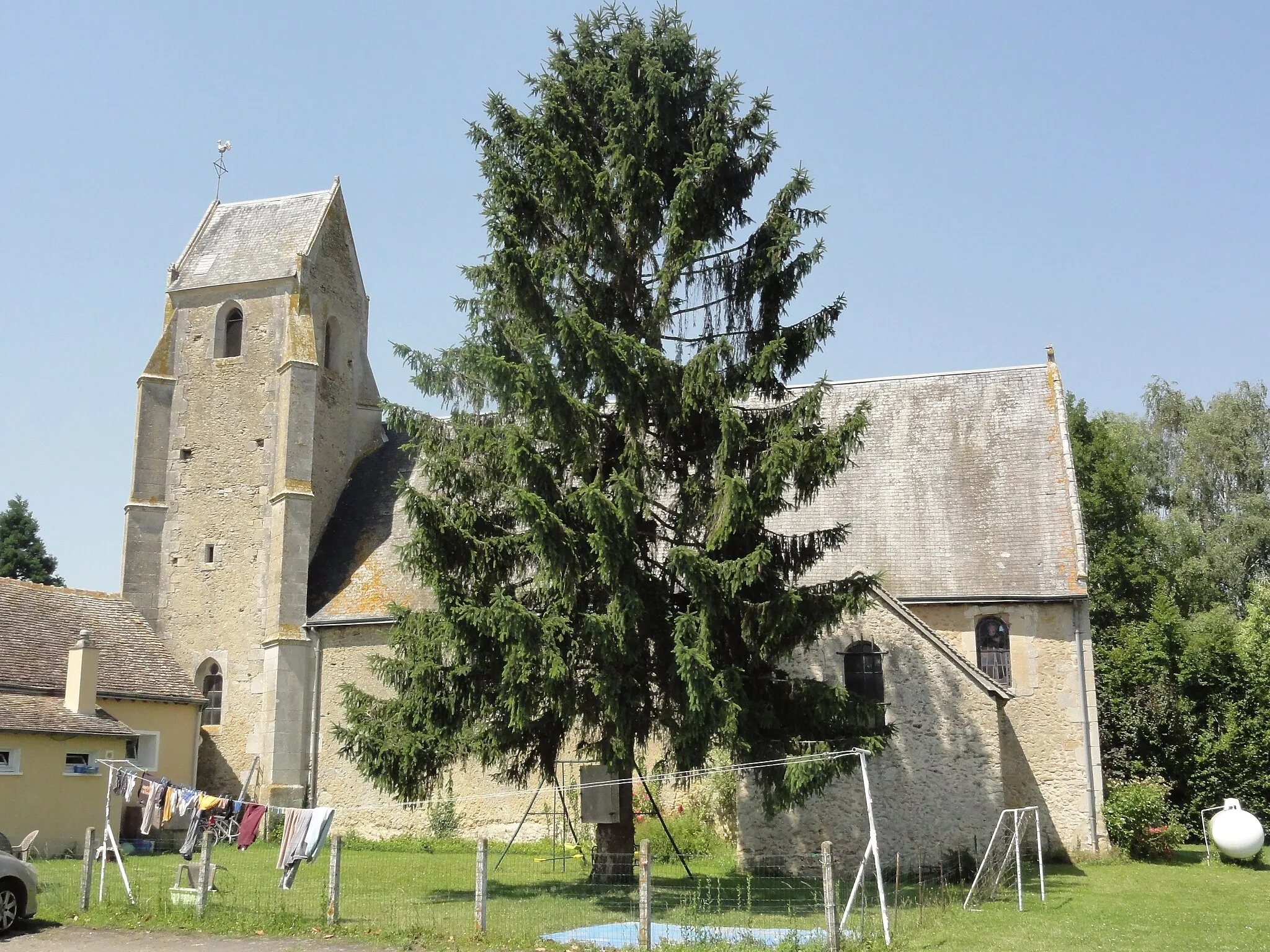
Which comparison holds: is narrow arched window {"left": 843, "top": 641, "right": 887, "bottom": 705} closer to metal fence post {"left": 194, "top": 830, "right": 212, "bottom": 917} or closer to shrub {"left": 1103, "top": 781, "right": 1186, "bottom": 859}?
shrub {"left": 1103, "top": 781, "right": 1186, "bottom": 859}

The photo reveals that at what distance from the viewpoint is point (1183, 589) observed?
34750mm

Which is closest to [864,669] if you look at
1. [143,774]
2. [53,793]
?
[143,774]

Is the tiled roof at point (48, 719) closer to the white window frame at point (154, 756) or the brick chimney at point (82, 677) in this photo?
the brick chimney at point (82, 677)

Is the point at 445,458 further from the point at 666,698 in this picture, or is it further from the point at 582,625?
the point at 666,698

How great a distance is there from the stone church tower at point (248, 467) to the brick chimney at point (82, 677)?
3446 mm

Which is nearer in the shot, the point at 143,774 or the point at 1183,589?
the point at 143,774

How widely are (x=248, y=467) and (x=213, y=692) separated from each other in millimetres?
4831

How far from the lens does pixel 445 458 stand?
1539 centimetres

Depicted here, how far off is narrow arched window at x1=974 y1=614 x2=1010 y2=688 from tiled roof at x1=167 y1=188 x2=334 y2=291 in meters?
16.6

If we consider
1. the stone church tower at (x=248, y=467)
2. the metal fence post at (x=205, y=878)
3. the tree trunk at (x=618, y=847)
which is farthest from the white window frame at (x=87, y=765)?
the tree trunk at (x=618, y=847)

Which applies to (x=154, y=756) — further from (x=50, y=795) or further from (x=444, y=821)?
(x=444, y=821)

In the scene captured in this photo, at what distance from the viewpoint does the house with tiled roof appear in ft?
61.4

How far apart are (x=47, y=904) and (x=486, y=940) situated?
5868 millimetres

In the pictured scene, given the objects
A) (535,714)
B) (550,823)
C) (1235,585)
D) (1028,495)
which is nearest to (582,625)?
(535,714)
